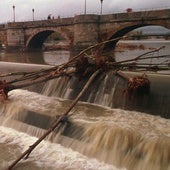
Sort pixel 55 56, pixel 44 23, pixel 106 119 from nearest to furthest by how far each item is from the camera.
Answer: pixel 106 119 < pixel 55 56 < pixel 44 23

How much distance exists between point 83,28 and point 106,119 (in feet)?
83.6

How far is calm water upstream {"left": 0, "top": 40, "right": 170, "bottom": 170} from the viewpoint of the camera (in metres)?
7.38

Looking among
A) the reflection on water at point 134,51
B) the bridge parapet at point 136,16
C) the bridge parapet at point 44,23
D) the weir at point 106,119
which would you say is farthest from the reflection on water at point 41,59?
the weir at point 106,119

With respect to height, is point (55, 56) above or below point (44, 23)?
below

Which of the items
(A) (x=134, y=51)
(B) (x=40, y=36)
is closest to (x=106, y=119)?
(A) (x=134, y=51)

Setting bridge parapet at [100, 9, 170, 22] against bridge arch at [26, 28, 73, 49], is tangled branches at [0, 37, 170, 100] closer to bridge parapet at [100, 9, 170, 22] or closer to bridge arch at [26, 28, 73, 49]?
bridge parapet at [100, 9, 170, 22]

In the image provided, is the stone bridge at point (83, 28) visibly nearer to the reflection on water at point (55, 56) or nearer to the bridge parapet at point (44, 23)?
the bridge parapet at point (44, 23)

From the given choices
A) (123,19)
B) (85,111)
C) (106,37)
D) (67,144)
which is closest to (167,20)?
(123,19)

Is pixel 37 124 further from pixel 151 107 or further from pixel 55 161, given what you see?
pixel 151 107

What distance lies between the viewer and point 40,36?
1667 inches

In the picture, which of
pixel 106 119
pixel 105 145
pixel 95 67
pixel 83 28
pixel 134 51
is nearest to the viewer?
pixel 105 145

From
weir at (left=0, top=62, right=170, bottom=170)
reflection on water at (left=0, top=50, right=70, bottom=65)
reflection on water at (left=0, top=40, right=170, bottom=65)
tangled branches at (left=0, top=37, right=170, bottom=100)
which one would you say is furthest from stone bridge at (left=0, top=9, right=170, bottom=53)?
tangled branches at (left=0, top=37, right=170, bottom=100)

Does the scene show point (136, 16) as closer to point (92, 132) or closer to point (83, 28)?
point (83, 28)

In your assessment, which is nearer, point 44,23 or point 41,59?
point 41,59
